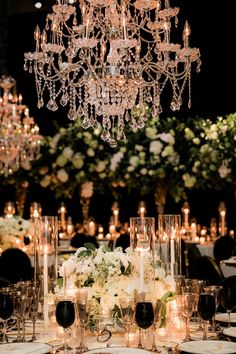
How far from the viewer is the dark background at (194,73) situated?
344 inches

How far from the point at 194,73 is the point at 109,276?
704cm

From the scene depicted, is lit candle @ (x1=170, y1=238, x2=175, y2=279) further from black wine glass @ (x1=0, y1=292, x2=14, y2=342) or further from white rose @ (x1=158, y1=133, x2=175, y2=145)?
white rose @ (x1=158, y1=133, x2=175, y2=145)

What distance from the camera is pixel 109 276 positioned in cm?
342

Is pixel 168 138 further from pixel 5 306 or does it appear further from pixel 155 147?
pixel 5 306

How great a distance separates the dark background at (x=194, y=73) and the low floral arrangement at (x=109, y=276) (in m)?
5.32

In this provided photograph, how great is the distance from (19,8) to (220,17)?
8.74ft

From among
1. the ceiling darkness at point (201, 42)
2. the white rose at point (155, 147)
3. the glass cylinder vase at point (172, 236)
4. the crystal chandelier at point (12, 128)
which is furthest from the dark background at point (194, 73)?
the glass cylinder vase at point (172, 236)

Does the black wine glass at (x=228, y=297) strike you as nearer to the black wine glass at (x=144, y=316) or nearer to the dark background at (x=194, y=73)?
the black wine glass at (x=144, y=316)

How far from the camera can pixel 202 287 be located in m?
3.40

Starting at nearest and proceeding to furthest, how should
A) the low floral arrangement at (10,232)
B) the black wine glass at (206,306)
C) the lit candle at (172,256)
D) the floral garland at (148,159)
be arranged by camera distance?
the black wine glass at (206,306), the lit candle at (172,256), the low floral arrangement at (10,232), the floral garland at (148,159)

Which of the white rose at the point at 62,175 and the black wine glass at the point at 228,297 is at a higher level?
the white rose at the point at 62,175

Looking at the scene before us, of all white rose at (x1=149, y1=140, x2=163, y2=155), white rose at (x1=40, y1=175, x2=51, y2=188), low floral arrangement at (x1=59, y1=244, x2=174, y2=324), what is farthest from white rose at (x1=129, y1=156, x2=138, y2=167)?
low floral arrangement at (x1=59, y1=244, x2=174, y2=324)

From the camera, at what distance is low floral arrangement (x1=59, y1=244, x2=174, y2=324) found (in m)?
3.36

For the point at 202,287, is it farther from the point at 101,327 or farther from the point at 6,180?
A: the point at 6,180
